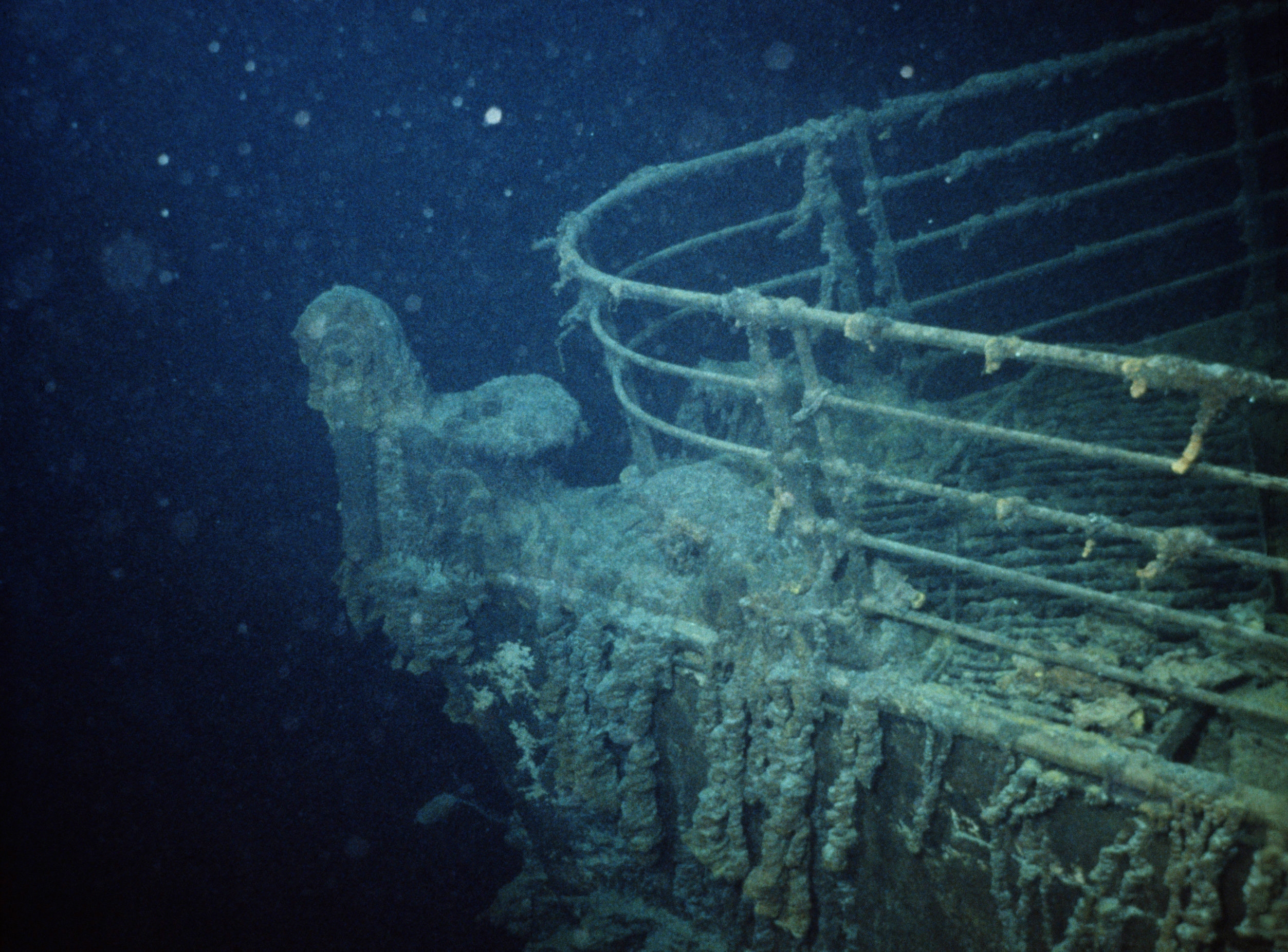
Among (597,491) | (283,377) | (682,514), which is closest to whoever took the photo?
(682,514)

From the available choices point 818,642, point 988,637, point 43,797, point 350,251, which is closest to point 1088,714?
point 988,637

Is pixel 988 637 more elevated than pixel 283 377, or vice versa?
pixel 283 377

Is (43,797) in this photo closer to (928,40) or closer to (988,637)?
(988,637)

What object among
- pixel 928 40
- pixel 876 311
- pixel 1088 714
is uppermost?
pixel 928 40

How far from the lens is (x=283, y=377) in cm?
571

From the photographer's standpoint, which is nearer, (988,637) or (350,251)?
(988,637)

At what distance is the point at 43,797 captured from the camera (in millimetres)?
5848

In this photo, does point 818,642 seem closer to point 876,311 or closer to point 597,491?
point 597,491

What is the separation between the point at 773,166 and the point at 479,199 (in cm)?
290

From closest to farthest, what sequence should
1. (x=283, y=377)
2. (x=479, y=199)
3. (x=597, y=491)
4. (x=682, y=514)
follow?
(x=682, y=514) < (x=597, y=491) < (x=283, y=377) < (x=479, y=199)

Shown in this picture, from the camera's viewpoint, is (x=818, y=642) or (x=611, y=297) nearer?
(x=818, y=642)

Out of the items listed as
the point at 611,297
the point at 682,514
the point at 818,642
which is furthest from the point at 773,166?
the point at 818,642

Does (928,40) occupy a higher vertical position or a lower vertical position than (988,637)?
higher

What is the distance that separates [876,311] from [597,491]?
87.1 inches
